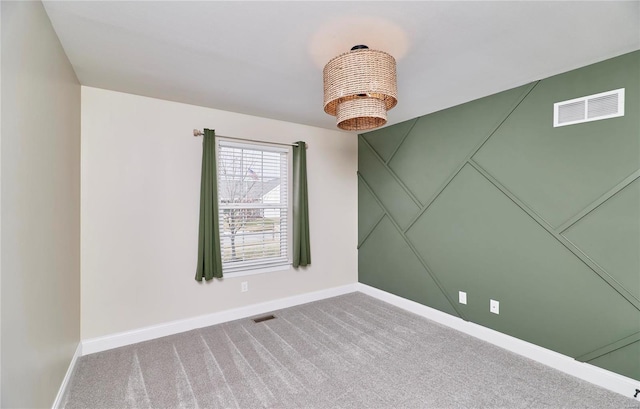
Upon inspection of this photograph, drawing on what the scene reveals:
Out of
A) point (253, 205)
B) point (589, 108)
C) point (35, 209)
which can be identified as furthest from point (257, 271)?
point (589, 108)

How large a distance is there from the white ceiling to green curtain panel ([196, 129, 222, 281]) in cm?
66

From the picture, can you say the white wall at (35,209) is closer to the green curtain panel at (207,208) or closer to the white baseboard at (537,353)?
the green curtain panel at (207,208)

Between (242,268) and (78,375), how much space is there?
168 centimetres

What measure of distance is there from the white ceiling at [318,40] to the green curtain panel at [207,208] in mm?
664

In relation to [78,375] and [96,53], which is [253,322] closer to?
[78,375]

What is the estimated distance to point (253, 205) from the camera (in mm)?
3646

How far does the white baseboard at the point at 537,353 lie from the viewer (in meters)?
2.07

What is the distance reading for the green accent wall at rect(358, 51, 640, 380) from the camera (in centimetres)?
208

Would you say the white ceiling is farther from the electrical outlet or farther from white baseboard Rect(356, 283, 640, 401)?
white baseboard Rect(356, 283, 640, 401)

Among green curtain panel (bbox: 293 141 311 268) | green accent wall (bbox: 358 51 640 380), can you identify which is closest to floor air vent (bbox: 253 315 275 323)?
green curtain panel (bbox: 293 141 311 268)

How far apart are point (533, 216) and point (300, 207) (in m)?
2.51

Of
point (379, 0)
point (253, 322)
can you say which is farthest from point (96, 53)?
point (253, 322)

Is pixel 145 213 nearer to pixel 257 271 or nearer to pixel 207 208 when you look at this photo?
pixel 207 208

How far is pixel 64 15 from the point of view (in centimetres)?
170
